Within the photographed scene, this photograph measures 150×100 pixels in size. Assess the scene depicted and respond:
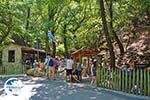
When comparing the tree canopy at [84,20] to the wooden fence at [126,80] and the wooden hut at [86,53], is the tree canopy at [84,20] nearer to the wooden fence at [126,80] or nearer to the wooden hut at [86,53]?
the wooden hut at [86,53]

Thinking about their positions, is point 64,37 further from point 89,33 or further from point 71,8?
point 89,33

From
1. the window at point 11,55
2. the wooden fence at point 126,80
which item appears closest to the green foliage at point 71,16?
the window at point 11,55

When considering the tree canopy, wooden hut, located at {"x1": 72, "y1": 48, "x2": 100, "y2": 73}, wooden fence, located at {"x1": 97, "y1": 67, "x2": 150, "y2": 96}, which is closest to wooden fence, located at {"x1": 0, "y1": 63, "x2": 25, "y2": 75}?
the tree canopy

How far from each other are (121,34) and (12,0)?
1146cm

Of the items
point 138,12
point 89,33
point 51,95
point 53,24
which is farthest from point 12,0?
point 51,95

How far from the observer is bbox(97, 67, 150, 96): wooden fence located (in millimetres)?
18406

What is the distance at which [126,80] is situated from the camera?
64.9 ft

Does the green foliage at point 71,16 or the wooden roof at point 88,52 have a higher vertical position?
the green foliage at point 71,16

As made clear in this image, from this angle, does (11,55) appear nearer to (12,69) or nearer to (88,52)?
(12,69)

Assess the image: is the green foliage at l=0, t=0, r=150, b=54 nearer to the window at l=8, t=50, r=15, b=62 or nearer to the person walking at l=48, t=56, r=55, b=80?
the window at l=8, t=50, r=15, b=62

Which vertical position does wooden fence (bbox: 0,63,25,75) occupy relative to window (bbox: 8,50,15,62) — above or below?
below

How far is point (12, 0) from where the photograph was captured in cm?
3762

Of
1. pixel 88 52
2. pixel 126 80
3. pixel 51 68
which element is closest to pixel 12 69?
pixel 88 52

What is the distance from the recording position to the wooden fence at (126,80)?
18.4 m
